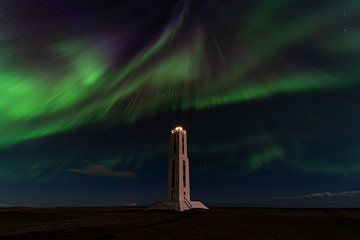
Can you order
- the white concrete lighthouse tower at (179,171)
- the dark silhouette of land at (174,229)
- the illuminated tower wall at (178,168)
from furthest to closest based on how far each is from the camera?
the illuminated tower wall at (178,168) < the white concrete lighthouse tower at (179,171) < the dark silhouette of land at (174,229)

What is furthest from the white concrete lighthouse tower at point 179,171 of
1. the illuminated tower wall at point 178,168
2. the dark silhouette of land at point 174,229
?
the dark silhouette of land at point 174,229

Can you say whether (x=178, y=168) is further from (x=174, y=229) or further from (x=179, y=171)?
(x=174, y=229)

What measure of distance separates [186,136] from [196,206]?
22.0 meters

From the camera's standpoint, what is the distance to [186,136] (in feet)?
317

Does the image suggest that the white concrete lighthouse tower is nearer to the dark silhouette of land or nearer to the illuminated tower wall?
the illuminated tower wall

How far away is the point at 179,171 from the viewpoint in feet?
293

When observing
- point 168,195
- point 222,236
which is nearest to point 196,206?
point 168,195

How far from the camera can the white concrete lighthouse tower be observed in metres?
87.9

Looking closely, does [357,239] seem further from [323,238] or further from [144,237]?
[144,237]

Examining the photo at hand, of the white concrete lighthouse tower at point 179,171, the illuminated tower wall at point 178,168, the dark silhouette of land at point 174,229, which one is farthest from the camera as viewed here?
the illuminated tower wall at point 178,168

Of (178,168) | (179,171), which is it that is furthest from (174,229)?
(178,168)

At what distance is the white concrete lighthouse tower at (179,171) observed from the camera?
A: 8794 cm

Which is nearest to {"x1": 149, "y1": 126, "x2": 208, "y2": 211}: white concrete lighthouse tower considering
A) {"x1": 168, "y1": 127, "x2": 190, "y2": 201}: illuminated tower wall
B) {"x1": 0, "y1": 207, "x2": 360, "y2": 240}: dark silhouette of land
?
{"x1": 168, "y1": 127, "x2": 190, "y2": 201}: illuminated tower wall

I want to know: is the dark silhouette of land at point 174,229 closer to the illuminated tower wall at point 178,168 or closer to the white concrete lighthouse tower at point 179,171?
the white concrete lighthouse tower at point 179,171
